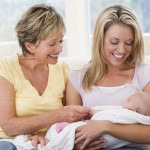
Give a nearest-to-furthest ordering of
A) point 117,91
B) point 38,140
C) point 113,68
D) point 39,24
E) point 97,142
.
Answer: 1. point 97,142
2. point 38,140
3. point 39,24
4. point 117,91
5. point 113,68

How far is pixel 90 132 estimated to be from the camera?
1845 millimetres

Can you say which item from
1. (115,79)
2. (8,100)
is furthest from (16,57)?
(115,79)

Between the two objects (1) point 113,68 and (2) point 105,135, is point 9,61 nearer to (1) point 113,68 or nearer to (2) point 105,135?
(1) point 113,68

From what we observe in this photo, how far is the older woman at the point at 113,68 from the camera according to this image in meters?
2.08

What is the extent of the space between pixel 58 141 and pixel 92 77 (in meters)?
0.64

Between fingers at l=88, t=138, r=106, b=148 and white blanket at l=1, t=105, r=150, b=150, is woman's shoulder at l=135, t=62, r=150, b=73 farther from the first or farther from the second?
fingers at l=88, t=138, r=106, b=148

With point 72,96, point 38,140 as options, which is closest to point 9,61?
point 72,96

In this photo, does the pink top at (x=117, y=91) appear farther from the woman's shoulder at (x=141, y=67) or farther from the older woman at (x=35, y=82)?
the older woman at (x=35, y=82)

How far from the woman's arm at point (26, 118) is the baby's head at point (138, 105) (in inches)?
10.8

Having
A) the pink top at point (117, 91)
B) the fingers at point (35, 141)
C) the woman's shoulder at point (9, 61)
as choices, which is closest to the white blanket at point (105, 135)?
the fingers at point (35, 141)

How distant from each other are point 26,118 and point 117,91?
644 mm

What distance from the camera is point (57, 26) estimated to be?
6.86 feet

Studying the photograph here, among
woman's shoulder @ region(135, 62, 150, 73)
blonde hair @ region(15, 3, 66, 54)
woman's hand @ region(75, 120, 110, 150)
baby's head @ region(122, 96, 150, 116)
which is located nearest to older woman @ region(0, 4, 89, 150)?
blonde hair @ region(15, 3, 66, 54)

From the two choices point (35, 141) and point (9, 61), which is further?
point (9, 61)
